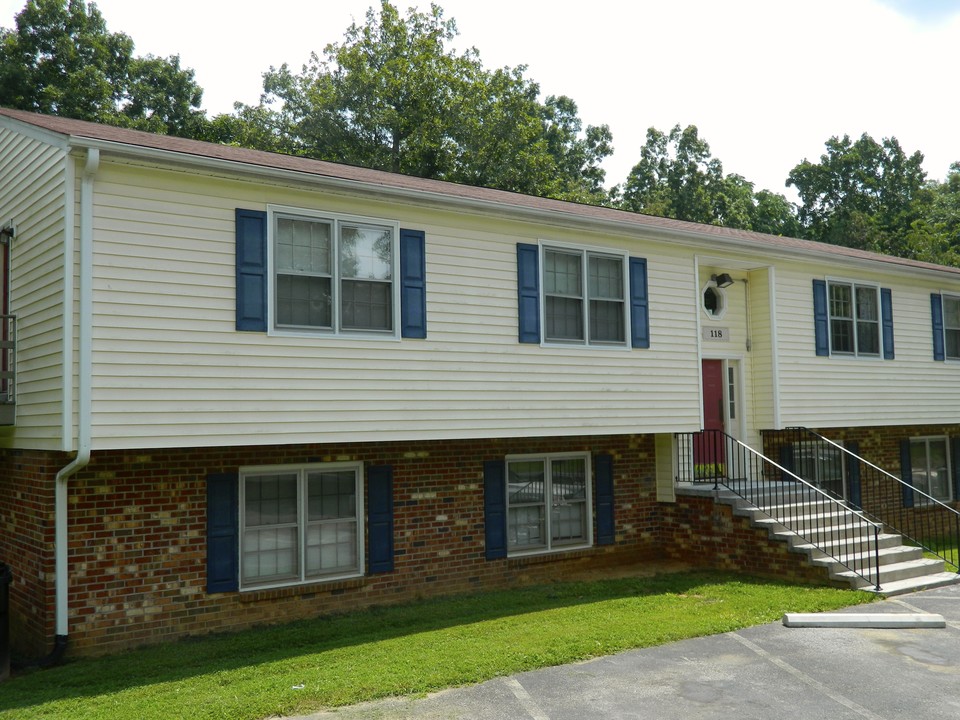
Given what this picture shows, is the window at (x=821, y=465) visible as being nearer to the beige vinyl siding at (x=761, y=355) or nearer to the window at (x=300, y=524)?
the beige vinyl siding at (x=761, y=355)

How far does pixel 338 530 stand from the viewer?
10.6 meters

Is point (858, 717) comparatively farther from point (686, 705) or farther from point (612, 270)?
point (612, 270)

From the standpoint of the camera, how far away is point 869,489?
1619 cm

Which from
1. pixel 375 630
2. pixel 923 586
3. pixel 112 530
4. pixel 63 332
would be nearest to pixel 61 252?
pixel 63 332

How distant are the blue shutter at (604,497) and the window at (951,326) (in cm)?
814

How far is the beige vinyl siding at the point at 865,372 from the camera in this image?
14047 millimetres

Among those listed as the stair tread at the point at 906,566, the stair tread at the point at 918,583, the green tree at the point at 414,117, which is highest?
the green tree at the point at 414,117

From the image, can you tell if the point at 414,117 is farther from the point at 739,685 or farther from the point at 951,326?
the point at 739,685

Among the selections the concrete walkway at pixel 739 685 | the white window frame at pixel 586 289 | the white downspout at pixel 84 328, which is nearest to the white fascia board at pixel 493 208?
the white window frame at pixel 586 289

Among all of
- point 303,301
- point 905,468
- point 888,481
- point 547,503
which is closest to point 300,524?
point 303,301

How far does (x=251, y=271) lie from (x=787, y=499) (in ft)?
27.3

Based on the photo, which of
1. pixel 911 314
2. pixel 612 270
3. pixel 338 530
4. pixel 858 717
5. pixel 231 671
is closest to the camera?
pixel 858 717

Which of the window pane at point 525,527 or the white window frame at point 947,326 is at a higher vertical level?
the white window frame at point 947,326

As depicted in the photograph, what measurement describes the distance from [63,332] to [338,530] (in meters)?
4.06
